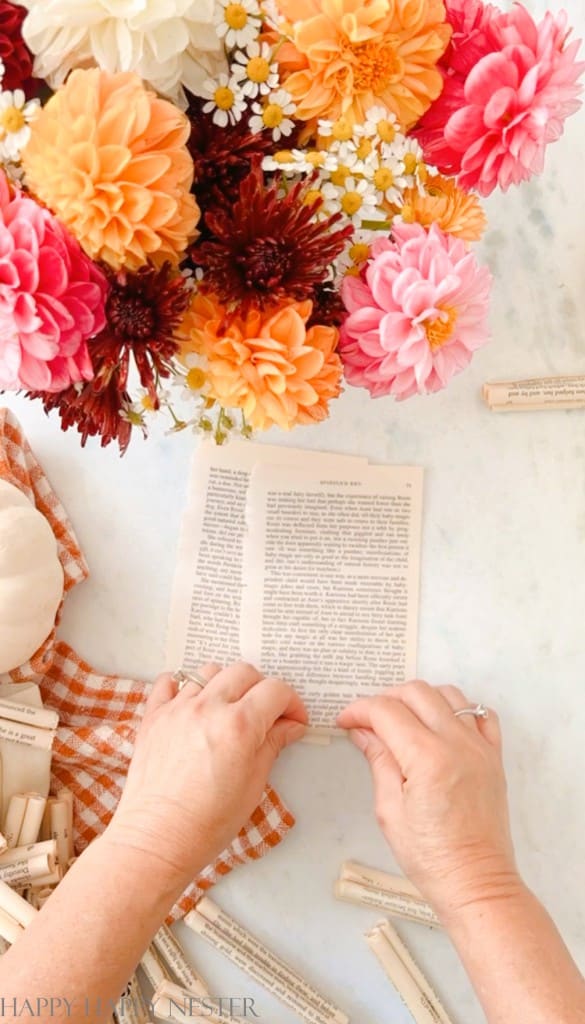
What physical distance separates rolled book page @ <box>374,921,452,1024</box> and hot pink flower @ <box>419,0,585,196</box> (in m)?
0.66

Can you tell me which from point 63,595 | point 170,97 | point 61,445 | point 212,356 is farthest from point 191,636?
point 170,97

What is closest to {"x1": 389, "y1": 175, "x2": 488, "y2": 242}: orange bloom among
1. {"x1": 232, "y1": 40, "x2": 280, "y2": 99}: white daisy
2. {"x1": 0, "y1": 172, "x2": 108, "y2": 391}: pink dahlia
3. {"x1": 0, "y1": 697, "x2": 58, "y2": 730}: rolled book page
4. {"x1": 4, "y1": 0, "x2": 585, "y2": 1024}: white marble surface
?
{"x1": 232, "y1": 40, "x2": 280, "y2": 99}: white daisy

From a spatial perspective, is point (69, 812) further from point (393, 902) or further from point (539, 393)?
point (539, 393)

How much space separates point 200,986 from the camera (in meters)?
0.87

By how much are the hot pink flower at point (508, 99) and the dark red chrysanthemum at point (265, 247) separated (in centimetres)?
11

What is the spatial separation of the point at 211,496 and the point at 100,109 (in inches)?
19.1

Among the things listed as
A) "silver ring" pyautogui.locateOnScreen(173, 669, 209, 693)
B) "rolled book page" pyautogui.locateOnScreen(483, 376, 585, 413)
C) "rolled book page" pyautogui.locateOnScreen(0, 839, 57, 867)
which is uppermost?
"rolled book page" pyautogui.locateOnScreen(483, 376, 585, 413)

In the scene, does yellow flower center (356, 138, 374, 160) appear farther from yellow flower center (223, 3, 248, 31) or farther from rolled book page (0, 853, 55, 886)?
rolled book page (0, 853, 55, 886)

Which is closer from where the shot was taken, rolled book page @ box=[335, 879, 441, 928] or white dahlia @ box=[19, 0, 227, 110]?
white dahlia @ box=[19, 0, 227, 110]

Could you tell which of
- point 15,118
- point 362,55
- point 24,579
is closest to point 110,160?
point 15,118

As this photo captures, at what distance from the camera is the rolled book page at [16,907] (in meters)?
0.78

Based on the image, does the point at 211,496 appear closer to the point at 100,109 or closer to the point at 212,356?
the point at 212,356

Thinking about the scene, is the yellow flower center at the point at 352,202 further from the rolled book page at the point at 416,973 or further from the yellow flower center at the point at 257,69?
the rolled book page at the point at 416,973

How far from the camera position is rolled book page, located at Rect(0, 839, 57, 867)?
2.70ft
